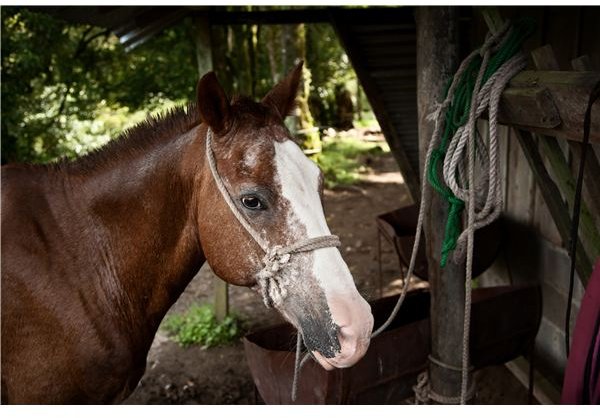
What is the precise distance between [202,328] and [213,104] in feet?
12.6

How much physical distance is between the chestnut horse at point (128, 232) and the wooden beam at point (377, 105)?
2212 millimetres

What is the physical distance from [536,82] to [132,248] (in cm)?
173

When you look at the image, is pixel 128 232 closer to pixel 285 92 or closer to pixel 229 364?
pixel 285 92

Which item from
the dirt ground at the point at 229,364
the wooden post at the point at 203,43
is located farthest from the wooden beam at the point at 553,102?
the wooden post at the point at 203,43

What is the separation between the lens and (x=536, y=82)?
5.83ft

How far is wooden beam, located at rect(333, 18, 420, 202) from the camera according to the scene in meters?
4.25

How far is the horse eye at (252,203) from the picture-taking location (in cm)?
182

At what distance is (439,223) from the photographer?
2.44 meters

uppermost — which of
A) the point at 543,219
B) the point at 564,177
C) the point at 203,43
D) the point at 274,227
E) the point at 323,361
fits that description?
the point at 203,43

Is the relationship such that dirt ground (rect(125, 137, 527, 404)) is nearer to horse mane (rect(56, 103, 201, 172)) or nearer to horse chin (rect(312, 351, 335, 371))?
horse chin (rect(312, 351, 335, 371))

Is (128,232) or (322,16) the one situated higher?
(322,16)

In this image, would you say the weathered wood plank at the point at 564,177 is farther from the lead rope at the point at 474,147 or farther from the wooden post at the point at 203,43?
the wooden post at the point at 203,43

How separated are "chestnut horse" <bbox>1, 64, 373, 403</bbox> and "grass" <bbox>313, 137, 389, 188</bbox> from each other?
898 centimetres

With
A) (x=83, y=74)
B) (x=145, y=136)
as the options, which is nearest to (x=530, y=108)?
(x=145, y=136)
